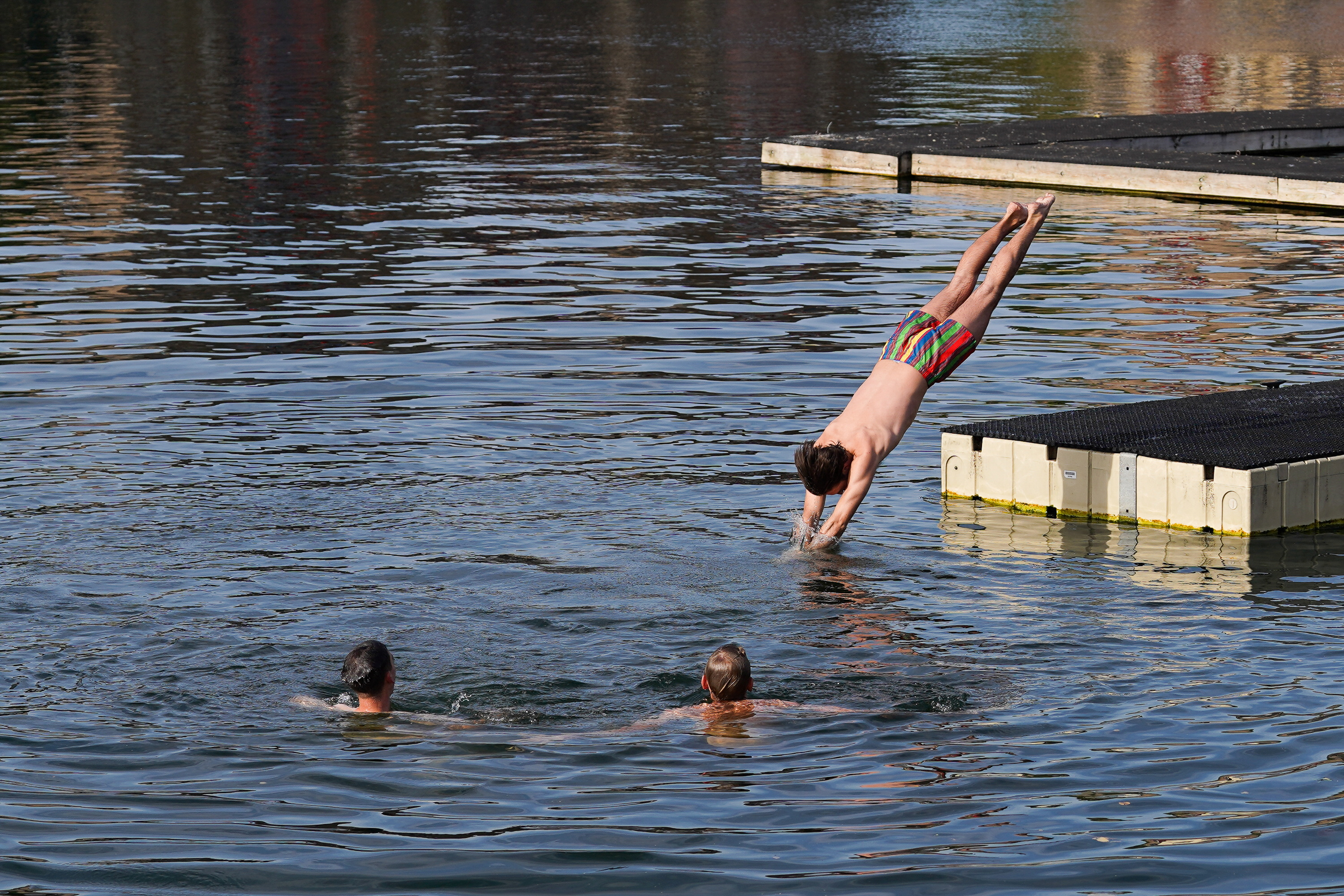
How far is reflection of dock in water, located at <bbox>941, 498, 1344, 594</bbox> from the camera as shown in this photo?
11461 mm

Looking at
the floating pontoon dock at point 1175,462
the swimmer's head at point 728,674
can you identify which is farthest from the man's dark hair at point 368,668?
the floating pontoon dock at point 1175,462

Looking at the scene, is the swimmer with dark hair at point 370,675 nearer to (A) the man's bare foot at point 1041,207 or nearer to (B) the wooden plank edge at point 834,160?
(A) the man's bare foot at point 1041,207

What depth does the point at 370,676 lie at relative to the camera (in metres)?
9.07

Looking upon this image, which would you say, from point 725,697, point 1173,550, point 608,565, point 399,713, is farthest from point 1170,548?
point 399,713

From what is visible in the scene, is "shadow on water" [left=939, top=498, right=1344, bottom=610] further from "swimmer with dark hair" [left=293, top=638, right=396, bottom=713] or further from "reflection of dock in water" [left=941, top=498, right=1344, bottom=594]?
"swimmer with dark hair" [left=293, top=638, right=396, bottom=713]

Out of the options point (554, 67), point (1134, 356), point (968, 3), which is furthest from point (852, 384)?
point (968, 3)

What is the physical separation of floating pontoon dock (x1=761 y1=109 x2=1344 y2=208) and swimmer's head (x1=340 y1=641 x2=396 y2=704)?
22.1 m

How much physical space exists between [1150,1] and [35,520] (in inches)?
3444

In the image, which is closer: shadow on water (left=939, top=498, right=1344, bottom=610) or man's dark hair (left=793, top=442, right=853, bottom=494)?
shadow on water (left=939, top=498, right=1344, bottom=610)

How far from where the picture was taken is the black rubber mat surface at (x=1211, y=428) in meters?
12.6

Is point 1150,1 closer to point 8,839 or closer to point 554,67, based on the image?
point 554,67

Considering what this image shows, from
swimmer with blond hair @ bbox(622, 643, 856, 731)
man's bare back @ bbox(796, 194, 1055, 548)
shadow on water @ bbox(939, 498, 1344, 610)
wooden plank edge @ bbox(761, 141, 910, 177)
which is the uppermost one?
wooden plank edge @ bbox(761, 141, 910, 177)

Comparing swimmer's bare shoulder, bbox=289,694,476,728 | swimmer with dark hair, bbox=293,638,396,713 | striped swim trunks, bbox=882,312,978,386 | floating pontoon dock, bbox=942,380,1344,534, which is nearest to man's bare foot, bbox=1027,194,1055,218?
striped swim trunks, bbox=882,312,978,386

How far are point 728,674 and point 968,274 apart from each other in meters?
4.98
